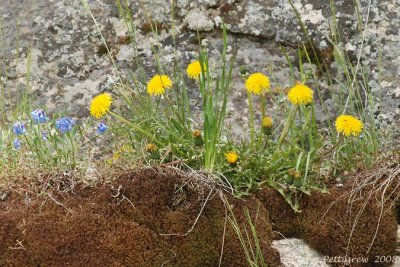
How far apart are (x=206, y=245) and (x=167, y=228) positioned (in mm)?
156

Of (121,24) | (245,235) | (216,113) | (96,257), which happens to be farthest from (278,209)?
(121,24)

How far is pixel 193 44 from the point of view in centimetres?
376

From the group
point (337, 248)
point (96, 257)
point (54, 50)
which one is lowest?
point (337, 248)

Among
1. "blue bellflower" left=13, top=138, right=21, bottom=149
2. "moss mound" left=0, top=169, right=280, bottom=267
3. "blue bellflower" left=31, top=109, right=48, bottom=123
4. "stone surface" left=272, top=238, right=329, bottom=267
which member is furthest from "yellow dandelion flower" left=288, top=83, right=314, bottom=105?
"blue bellflower" left=13, top=138, right=21, bottom=149

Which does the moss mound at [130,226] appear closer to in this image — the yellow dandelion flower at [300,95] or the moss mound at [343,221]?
the moss mound at [343,221]

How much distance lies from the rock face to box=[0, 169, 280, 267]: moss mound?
2.61 feet

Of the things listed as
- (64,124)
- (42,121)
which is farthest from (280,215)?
(42,121)

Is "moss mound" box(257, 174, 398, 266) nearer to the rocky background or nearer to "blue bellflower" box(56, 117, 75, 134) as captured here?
the rocky background

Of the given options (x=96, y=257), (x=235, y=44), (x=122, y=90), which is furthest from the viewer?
(x=235, y=44)

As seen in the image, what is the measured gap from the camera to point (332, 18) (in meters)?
3.69

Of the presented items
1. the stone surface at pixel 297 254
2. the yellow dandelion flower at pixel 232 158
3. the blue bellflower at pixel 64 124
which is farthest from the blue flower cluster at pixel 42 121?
the stone surface at pixel 297 254

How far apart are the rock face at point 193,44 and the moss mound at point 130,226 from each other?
79cm

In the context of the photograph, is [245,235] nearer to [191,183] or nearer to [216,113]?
[191,183]

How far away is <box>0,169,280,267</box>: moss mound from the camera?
8.88 feet
